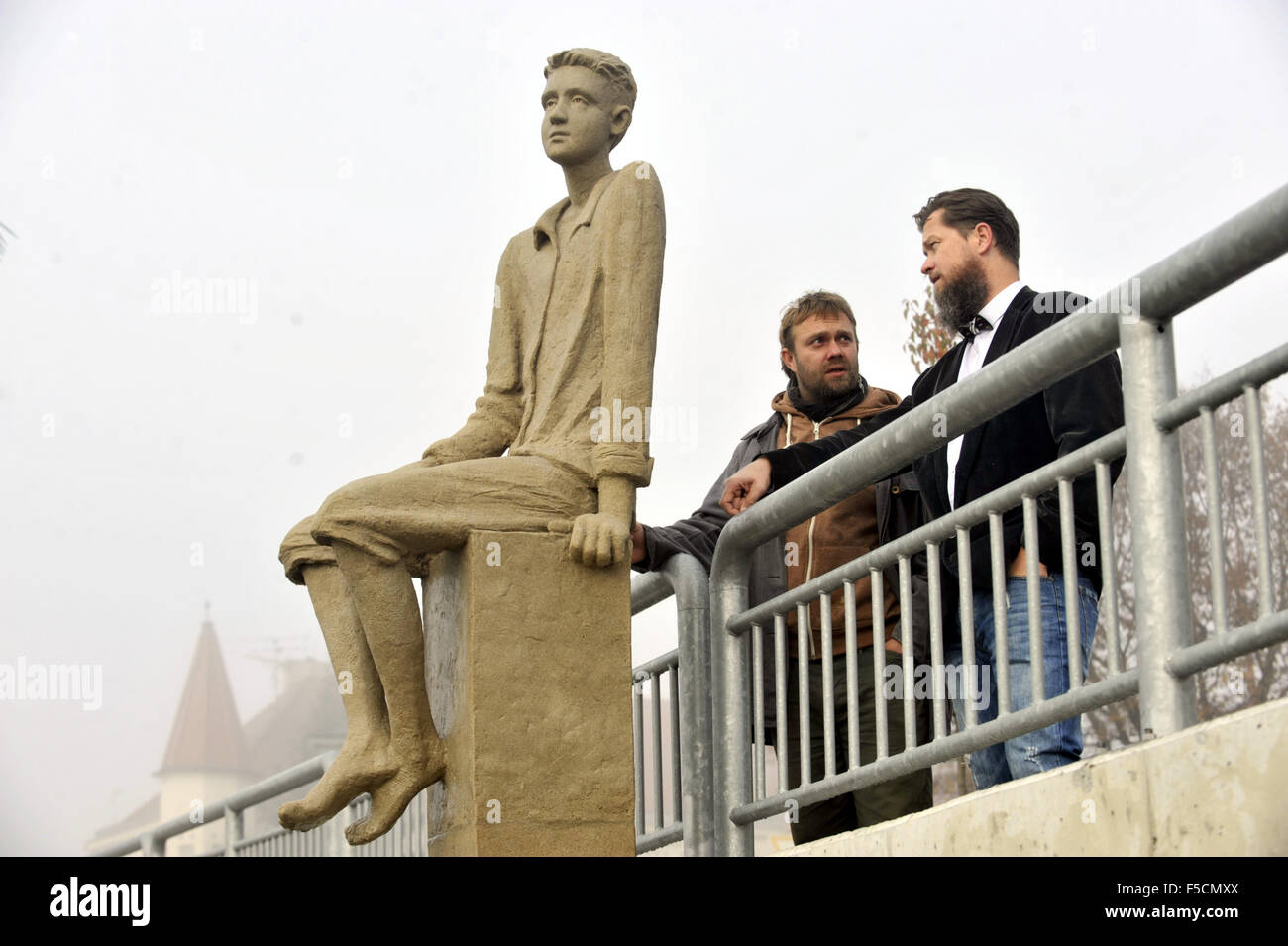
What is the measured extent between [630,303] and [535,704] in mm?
1275

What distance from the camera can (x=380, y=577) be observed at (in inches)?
217

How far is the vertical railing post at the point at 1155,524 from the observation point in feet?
Answer: 12.5

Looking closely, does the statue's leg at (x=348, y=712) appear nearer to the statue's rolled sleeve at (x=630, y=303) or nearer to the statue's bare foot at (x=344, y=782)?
the statue's bare foot at (x=344, y=782)

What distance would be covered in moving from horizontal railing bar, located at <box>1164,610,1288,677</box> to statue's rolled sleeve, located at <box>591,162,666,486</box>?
2163mm

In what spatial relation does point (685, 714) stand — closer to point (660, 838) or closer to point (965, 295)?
point (660, 838)

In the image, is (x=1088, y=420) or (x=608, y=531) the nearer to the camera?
(x=1088, y=420)

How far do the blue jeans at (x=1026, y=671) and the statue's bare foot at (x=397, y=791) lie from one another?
1550 mm

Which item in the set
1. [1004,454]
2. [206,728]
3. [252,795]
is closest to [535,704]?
[1004,454]

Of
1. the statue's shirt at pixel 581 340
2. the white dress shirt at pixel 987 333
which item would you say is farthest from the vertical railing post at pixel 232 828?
the white dress shirt at pixel 987 333

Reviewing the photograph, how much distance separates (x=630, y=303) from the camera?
5.75 m
